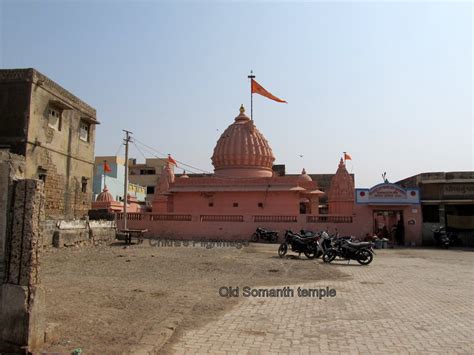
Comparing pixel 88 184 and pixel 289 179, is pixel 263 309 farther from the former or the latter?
pixel 289 179

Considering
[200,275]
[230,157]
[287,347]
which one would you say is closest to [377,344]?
[287,347]

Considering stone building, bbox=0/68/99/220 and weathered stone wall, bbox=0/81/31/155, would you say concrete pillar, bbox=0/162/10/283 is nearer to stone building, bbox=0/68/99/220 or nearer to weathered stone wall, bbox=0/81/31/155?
stone building, bbox=0/68/99/220

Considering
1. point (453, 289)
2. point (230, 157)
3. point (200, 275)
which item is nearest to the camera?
point (453, 289)

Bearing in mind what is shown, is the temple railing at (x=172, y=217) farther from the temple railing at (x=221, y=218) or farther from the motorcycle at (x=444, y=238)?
the motorcycle at (x=444, y=238)

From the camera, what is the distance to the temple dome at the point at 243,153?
2848cm

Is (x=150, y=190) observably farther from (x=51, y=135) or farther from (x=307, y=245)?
(x=307, y=245)

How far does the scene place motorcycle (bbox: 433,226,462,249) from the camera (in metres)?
20.7

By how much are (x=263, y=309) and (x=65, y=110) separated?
15662mm

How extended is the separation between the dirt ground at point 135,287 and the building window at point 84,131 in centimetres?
788

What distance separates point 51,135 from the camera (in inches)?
688

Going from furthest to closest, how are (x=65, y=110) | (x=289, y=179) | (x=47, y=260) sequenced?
(x=289, y=179)
(x=65, y=110)
(x=47, y=260)

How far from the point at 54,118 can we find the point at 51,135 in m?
0.88

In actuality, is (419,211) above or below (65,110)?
below

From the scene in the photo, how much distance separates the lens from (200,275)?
9.91 meters
